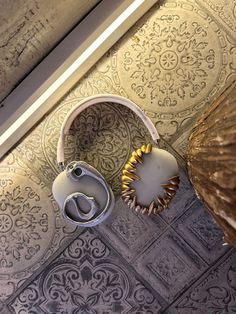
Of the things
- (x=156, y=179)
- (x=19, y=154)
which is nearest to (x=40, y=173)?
(x=19, y=154)

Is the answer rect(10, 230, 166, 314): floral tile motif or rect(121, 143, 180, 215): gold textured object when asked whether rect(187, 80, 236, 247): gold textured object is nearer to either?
rect(121, 143, 180, 215): gold textured object

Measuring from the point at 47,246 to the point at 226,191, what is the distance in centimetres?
43

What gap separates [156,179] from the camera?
2.60ft

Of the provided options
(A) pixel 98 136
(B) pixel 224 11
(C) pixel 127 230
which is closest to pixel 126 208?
(C) pixel 127 230

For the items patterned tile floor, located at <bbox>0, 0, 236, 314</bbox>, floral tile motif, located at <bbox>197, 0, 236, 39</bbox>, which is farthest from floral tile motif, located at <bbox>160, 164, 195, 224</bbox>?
floral tile motif, located at <bbox>197, 0, 236, 39</bbox>

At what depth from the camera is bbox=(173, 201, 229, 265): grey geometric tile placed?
0.85m

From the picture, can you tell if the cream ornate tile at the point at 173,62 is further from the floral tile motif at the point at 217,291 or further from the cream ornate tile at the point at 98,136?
the floral tile motif at the point at 217,291

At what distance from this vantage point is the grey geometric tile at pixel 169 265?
2.81 ft

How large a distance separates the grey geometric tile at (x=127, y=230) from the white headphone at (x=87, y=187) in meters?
0.05

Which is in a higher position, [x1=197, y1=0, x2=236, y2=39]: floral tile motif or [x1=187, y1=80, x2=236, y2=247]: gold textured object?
[x1=197, y1=0, x2=236, y2=39]: floral tile motif

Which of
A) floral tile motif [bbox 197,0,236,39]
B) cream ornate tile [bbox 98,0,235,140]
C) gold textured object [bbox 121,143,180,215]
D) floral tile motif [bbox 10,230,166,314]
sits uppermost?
floral tile motif [bbox 197,0,236,39]

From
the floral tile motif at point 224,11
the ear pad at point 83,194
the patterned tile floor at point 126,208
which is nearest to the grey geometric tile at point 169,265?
the patterned tile floor at point 126,208

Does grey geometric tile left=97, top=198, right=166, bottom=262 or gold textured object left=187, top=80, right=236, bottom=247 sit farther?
grey geometric tile left=97, top=198, right=166, bottom=262

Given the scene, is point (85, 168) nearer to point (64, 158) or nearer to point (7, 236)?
point (64, 158)
